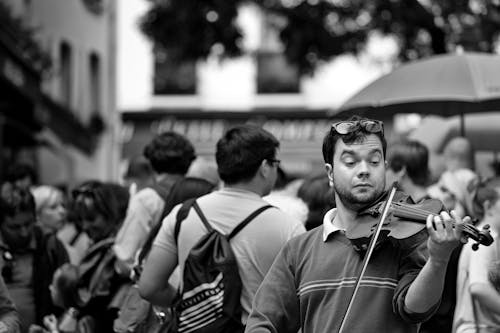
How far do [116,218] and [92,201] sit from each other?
0.60 feet

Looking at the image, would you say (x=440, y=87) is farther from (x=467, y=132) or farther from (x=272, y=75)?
(x=272, y=75)

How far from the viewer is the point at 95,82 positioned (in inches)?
1184

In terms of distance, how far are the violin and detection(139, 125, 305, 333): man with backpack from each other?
3.80ft

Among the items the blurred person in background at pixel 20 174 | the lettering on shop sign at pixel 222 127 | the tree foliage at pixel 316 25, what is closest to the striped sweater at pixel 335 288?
the blurred person in background at pixel 20 174

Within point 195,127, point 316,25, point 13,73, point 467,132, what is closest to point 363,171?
point 467,132

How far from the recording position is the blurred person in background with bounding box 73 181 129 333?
23.0 feet

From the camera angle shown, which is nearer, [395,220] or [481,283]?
[395,220]

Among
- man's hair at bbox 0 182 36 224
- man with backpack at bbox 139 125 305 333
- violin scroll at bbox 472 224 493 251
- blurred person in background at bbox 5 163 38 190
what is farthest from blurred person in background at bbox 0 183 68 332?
violin scroll at bbox 472 224 493 251

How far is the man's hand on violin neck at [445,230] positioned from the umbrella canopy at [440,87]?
16.8 feet

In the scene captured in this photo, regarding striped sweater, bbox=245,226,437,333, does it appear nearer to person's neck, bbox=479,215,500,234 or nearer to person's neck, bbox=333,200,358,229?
person's neck, bbox=333,200,358,229

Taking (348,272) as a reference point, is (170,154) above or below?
above

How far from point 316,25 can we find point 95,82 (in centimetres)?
1243

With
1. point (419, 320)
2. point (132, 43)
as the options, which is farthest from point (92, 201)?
point (132, 43)

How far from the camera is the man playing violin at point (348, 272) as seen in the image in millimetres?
3992
